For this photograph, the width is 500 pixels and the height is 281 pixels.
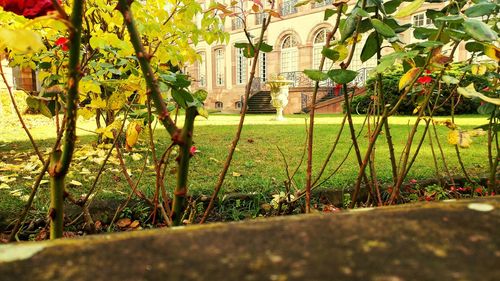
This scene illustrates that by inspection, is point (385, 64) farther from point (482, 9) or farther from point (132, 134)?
point (132, 134)

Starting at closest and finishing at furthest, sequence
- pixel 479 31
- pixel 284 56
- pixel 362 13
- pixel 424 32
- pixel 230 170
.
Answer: pixel 479 31
pixel 362 13
pixel 424 32
pixel 230 170
pixel 284 56

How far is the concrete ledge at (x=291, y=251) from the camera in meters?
0.37

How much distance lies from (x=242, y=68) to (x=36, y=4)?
2274 centimetres

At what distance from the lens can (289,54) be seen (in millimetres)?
20641

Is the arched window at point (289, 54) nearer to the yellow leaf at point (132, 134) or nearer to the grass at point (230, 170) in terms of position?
the grass at point (230, 170)

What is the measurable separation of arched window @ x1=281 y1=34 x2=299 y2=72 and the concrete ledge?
66.8ft

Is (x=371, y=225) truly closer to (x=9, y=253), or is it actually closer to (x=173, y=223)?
(x=9, y=253)

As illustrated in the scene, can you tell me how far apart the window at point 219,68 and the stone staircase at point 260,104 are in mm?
5464

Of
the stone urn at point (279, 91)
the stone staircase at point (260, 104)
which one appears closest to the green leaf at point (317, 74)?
the stone urn at point (279, 91)

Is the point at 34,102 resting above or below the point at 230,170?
above

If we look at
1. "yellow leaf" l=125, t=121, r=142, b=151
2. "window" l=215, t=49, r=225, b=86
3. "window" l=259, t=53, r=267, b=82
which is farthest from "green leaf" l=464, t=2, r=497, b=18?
"window" l=215, t=49, r=225, b=86

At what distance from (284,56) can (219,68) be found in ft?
17.6

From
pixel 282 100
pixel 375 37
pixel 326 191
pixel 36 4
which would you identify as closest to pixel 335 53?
pixel 375 37

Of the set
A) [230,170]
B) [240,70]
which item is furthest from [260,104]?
[230,170]
